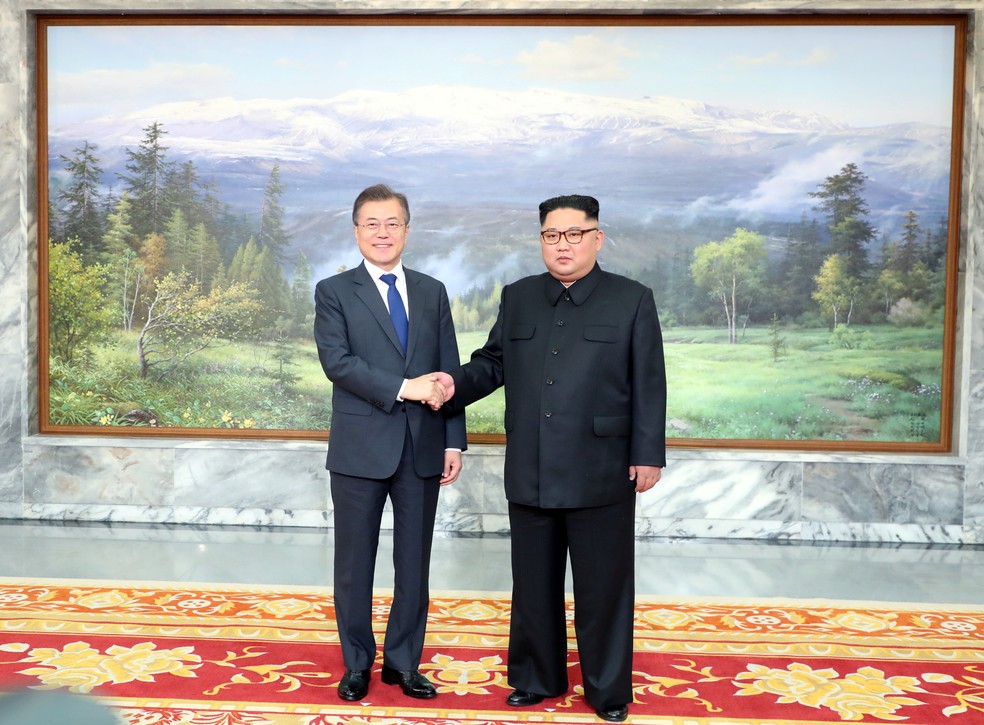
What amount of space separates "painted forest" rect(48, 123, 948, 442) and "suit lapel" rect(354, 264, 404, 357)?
257 cm

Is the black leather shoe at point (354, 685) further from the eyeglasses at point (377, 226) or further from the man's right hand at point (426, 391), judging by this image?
the eyeglasses at point (377, 226)

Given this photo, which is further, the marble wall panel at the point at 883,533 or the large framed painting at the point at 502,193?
the large framed painting at the point at 502,193

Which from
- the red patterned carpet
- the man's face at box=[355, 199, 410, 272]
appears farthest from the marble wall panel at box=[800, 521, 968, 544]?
the man's face at box=[355, 199, 410, 272]

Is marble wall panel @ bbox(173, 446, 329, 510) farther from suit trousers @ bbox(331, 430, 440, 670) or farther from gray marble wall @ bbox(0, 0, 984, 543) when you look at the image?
suit trousers @ bbox(331, 430, 440, 670)

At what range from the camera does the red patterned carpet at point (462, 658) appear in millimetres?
2875

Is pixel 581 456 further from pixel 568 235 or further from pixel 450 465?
pixel 568 235

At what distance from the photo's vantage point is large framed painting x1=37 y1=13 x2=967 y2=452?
5.43 metres

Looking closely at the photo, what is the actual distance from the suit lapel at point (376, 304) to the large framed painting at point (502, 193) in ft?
8.44

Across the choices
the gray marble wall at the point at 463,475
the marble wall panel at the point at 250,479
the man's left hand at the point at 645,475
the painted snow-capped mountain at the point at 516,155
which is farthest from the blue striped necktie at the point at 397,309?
the painted snow-capped mountain at the point at 516,155

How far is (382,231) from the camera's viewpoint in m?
2.97

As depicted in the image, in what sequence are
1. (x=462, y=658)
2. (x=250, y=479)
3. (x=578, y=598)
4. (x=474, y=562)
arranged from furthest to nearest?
(x=250, y=479), (x=474, y=562), (x=462, y=658), (x=578, y=598)

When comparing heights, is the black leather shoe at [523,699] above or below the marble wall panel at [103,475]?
below

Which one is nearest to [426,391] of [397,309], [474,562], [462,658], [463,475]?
[397,309]

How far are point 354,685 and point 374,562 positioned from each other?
388 mm
